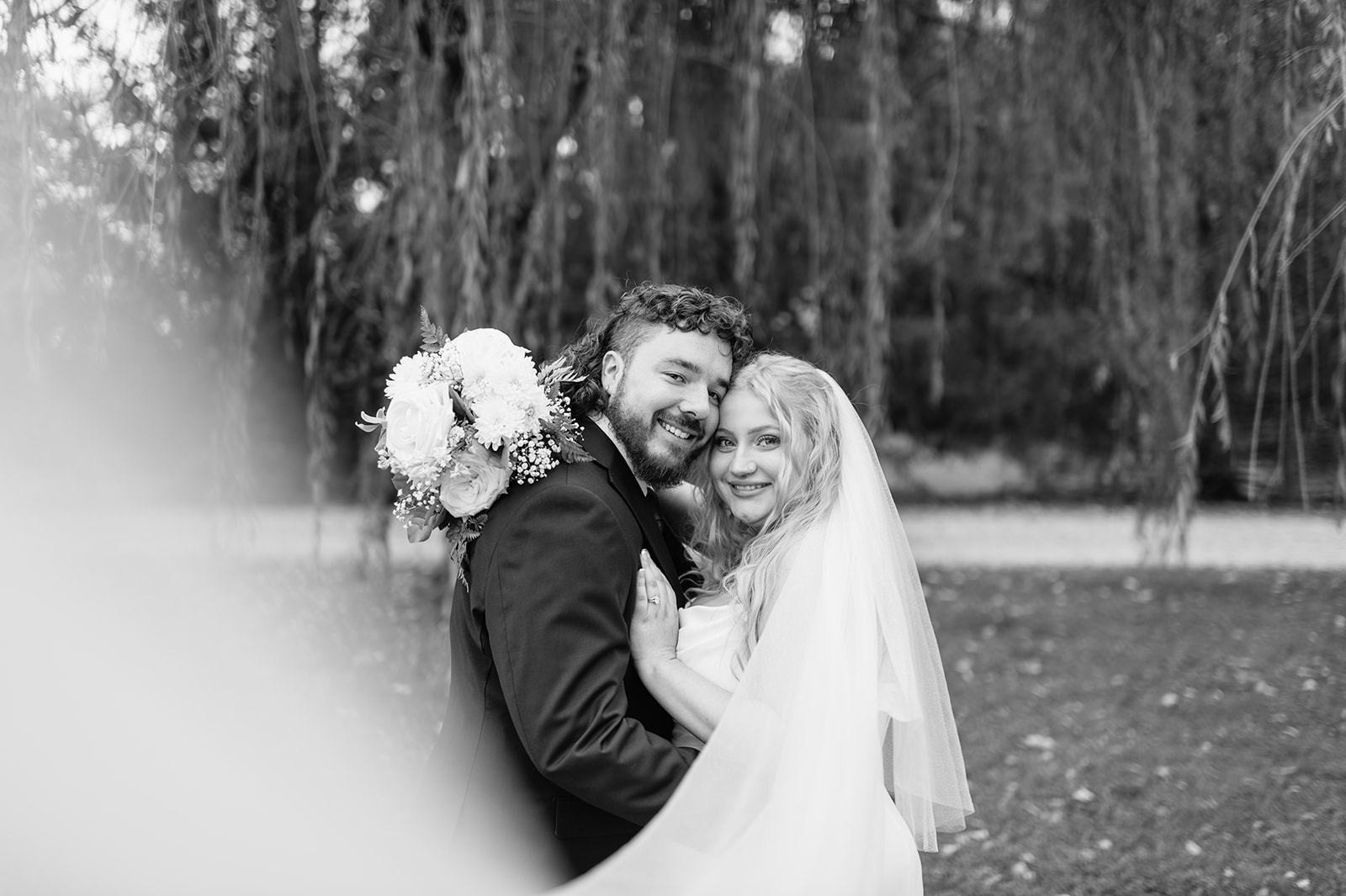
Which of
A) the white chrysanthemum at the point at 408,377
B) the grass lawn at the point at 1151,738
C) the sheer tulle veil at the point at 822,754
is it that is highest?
the white chrysanthemum at the point at 408,377

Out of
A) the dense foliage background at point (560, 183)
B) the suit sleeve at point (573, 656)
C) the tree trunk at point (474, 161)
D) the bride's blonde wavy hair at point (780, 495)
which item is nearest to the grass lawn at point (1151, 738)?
the dense foliage background at point (560, 183)

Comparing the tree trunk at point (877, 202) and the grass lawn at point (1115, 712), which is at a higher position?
the tree trunk at point (877, 202)

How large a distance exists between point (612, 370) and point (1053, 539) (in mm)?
9408

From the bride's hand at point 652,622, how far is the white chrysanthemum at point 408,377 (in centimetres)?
51

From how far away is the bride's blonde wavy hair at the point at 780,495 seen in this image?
6.60 feet

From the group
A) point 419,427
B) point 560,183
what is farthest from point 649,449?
point 560,183

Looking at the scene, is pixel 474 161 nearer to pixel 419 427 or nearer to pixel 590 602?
pixel 419 427

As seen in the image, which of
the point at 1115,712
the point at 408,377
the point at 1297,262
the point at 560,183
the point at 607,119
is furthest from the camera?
the point at 1115,712

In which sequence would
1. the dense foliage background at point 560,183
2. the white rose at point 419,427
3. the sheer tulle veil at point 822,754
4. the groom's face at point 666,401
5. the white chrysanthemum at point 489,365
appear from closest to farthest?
the sheer tulle veil at point 822,754, the white rose at point 419,427, the white chrysanthemum at point 489,365, the groom's face at point 666,401, the dense foliage background at point 560,183

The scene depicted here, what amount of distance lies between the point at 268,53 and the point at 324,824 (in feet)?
7.64

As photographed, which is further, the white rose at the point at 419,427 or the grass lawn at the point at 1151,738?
the grass lawn at the point at 1151,738

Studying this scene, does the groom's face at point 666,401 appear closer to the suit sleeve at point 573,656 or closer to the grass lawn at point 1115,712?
the suit sleeve at point 573,656

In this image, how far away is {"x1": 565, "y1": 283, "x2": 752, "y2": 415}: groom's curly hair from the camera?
215 centimetres

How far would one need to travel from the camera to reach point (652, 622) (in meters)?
1.95
